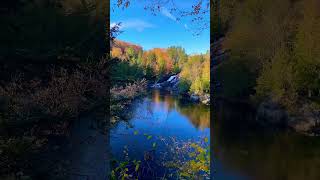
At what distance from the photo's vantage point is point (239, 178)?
224 cm

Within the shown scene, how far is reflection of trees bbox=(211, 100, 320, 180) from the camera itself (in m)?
2.17

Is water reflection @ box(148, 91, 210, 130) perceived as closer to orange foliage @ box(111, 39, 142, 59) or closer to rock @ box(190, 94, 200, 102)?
rock @ box(190, 94, 200, 102)

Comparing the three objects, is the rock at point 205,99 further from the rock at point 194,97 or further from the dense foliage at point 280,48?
the dense foliage at point 280,48

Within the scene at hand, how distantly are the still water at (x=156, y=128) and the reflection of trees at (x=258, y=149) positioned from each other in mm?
185

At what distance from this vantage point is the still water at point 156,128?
250 cm

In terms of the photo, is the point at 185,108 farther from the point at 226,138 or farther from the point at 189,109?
the point at 226,138

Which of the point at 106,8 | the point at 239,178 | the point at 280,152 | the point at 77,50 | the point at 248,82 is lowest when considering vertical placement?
the point at 239,178

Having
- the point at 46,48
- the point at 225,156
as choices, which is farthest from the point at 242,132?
the point at 46,48

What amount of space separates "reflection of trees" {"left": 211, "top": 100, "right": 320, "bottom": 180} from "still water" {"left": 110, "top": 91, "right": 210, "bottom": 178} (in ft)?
0.61

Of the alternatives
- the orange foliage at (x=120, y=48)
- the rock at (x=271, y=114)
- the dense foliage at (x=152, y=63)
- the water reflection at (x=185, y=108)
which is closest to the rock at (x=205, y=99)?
the water reflection at (x=185, y=108)

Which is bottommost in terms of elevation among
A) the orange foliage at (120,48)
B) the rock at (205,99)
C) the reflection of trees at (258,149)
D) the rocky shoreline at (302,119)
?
the reflection of trees at (258,149)

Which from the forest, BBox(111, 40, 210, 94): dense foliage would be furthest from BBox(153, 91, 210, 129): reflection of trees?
the forest

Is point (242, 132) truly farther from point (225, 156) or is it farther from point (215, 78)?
point (215, 78)

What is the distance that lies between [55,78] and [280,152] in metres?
1.74
